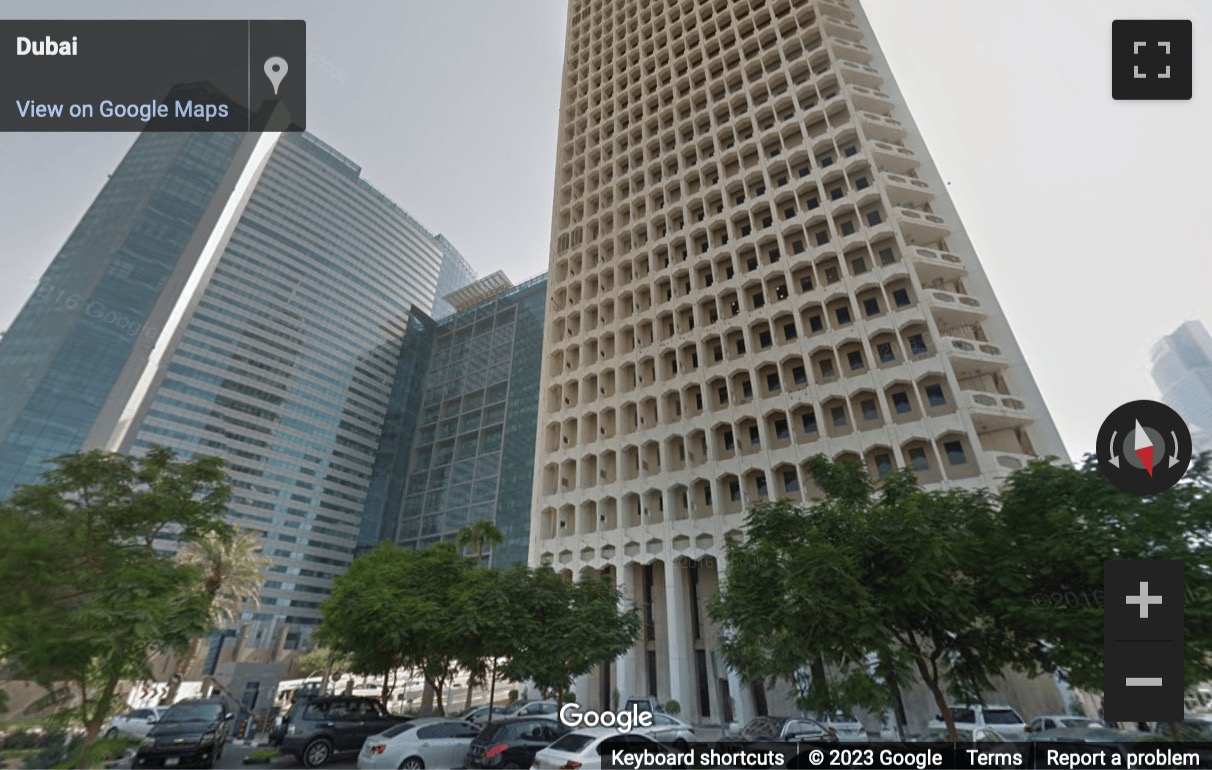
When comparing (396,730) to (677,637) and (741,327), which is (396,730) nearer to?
(677,637)

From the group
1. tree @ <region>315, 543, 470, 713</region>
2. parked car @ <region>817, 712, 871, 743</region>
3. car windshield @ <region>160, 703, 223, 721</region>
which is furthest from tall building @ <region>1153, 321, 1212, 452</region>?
car windshield @ <region>160, 703, 223, 721</region>

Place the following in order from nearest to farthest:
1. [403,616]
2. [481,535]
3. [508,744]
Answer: [508,744]
[403,616]
[481,535]

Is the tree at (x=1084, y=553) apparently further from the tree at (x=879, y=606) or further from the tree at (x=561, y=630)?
the tree at (x=561, y=630)

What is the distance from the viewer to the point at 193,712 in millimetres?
16406

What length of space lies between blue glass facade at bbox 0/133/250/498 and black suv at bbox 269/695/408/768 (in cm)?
10277

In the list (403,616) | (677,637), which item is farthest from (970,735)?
(403,616)

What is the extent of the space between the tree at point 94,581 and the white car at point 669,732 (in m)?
12.0

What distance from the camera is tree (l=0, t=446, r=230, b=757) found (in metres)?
11.1

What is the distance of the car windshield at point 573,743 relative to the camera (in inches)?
470

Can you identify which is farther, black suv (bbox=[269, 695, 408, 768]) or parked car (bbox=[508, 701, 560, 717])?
parked car (bbox=[508, 701, 560, 717])

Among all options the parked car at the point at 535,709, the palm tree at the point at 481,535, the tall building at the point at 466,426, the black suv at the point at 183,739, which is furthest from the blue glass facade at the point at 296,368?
the black suv at the point at 183,739

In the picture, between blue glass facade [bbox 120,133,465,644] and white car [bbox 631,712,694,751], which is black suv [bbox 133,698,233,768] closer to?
white car [bbox 631,712,694,751]

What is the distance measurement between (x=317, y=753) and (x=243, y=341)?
4598 inches

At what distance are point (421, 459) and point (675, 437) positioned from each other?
309 feet
